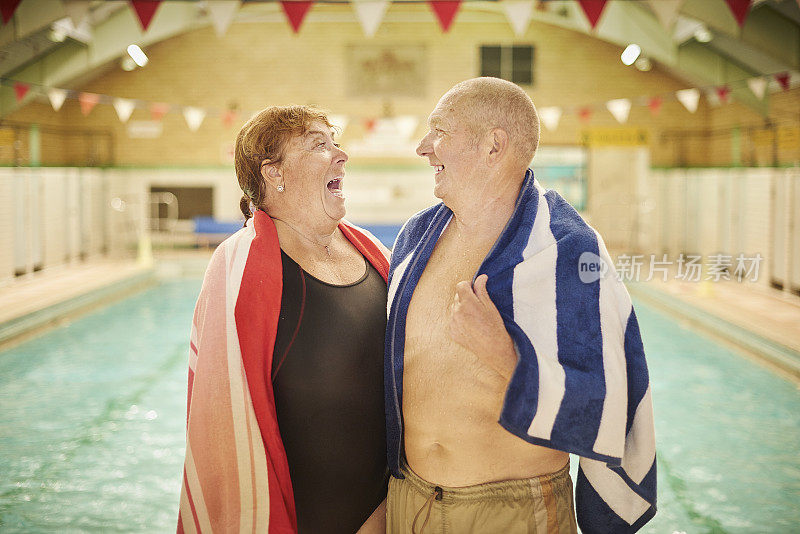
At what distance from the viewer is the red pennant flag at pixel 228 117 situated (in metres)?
14.1

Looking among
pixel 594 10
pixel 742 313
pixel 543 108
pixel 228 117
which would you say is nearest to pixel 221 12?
pixel 594 10

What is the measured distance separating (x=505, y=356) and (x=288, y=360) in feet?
1.76

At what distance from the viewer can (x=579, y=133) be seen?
14.7 metres

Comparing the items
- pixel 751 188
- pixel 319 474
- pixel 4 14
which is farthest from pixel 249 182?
pixel 751 188

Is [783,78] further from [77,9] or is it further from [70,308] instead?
A: [70,308]

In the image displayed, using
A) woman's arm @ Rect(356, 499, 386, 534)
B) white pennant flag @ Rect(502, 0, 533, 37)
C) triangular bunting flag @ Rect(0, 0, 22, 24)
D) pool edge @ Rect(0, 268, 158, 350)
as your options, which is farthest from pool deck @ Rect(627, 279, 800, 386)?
pool edge @ Rect(0, 268, 158, 350)

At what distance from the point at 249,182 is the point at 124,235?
13918 millimetres

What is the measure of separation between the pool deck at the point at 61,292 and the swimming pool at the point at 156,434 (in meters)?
0.21

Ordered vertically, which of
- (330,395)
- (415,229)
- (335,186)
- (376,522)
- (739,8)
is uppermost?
(739,8)

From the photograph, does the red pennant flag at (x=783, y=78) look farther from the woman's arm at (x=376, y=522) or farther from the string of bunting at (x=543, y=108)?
the woman's arm at (x=376, y=522)

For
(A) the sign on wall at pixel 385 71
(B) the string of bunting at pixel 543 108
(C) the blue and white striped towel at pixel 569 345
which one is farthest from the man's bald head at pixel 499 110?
(A) the sign on wall at pixel 385 71

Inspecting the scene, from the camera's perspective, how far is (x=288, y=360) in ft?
5.45

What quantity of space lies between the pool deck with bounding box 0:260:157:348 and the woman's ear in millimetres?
6271

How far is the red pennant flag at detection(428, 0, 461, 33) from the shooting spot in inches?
231
